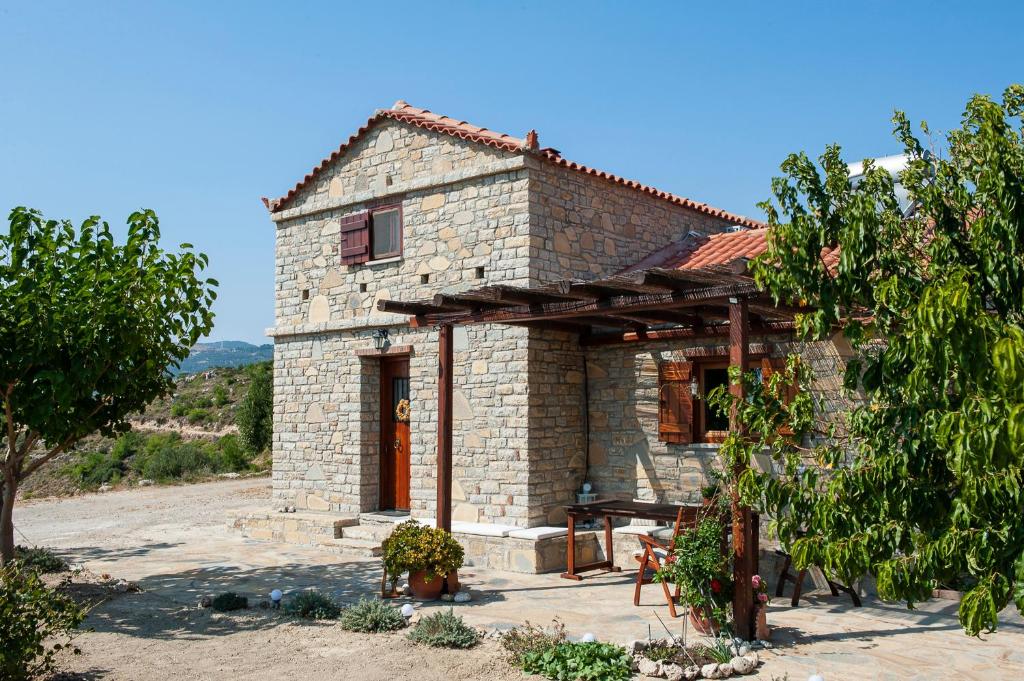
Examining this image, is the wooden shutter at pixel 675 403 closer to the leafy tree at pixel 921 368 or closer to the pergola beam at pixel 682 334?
the pergola beam at pixel 682 334

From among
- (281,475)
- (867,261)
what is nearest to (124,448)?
(281,475)

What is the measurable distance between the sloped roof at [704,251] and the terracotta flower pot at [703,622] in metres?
5.25

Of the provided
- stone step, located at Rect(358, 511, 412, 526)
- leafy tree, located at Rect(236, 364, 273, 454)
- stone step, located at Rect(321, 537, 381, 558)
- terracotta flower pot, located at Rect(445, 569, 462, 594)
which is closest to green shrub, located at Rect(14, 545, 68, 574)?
stone step, located at Rect(321, 537, 381, 558)

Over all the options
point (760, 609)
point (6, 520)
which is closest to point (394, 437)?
point (6, 520)

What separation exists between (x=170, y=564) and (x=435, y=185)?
5.75 m

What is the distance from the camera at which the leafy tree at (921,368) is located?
315cm

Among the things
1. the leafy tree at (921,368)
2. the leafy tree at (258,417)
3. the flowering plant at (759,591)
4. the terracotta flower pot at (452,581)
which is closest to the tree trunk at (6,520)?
the terracotta flower pot at (452,581)

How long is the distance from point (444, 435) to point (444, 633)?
278 cm

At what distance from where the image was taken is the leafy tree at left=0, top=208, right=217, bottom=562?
752cm

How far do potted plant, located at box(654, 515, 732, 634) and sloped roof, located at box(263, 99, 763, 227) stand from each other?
5418 mm

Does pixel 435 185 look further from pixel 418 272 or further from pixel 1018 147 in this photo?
pixel 1018 147

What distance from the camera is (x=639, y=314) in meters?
Result: 9.30

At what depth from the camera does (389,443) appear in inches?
473

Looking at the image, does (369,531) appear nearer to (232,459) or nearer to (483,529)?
(483,529)
